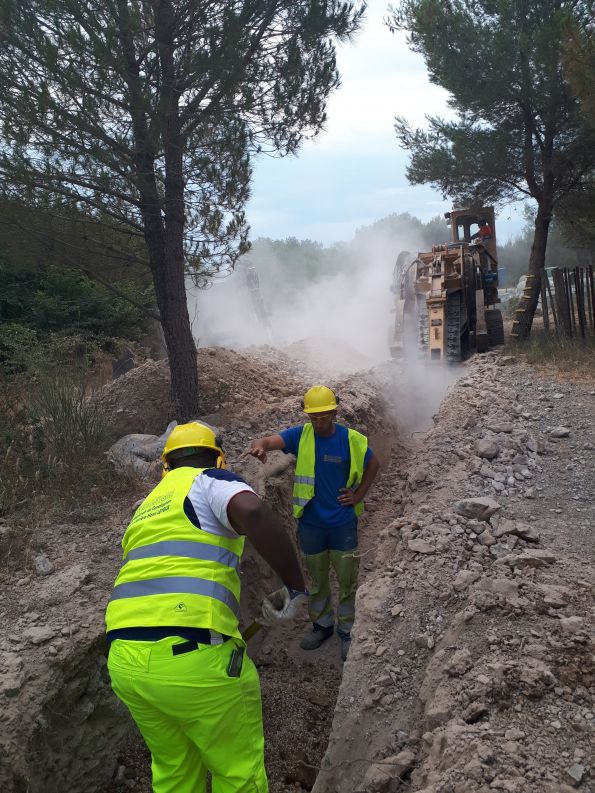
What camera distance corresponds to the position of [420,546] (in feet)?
14.2

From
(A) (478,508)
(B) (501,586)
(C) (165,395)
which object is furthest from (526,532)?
(C) (165,395)

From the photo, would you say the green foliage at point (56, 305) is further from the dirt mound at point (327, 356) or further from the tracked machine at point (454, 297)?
the tracked machine at point (454, 297)

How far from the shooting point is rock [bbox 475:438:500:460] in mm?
5949

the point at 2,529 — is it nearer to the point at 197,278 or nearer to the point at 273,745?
the point at 273,745

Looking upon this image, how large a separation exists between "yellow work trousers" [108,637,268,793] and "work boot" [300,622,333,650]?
7.73 feet

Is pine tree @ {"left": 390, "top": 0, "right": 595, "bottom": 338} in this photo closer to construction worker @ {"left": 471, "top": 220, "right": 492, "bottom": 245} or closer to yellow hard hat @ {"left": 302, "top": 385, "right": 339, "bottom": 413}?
construction worker @ {"left": 471, "top": 220, "right": 492, "bottom": 245}

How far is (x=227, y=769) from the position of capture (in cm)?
256

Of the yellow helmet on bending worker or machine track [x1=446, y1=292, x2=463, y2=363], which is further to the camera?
machine track [x1=446, y1=292, x2=463, y2=363]

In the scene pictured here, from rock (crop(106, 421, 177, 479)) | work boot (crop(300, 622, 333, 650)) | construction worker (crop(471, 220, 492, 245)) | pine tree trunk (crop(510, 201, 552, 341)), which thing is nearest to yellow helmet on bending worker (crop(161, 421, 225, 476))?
work boot (crop(300, 622, 333, 650))

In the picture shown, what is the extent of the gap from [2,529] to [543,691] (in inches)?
154

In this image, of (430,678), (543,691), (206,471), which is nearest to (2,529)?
(206,471)

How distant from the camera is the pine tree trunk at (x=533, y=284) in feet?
41.7

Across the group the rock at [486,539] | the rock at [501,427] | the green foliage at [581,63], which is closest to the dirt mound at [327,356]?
the rock at [501,427]

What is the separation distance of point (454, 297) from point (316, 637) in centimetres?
771
